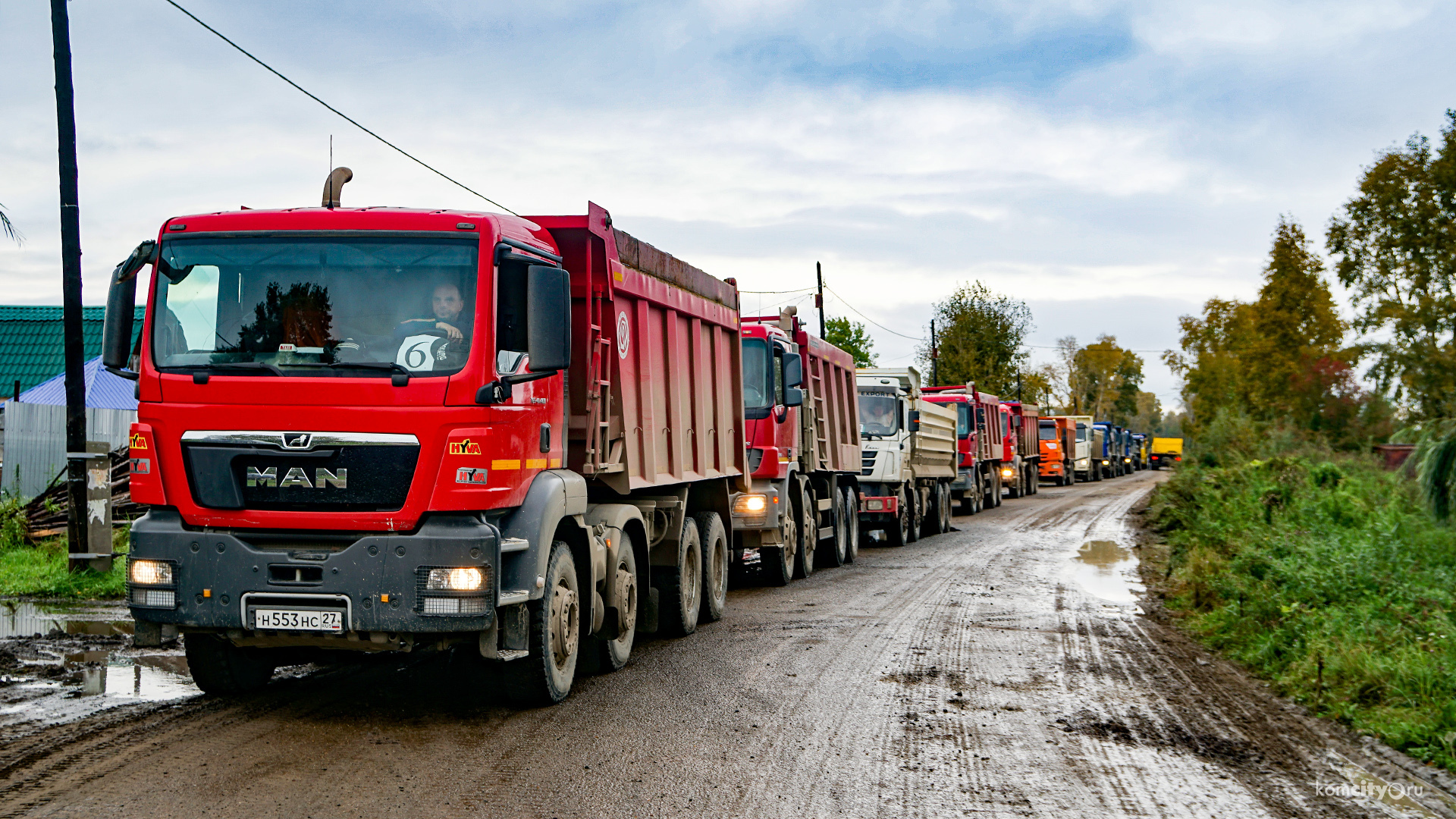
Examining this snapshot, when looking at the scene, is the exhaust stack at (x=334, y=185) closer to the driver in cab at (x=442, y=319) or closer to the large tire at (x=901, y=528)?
the driver in cab at (x=442, y=319)

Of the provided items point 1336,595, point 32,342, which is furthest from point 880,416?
point 32,342

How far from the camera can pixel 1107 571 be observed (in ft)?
55.1

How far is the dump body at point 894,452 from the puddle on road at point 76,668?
40.6ft

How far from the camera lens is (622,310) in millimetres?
8609

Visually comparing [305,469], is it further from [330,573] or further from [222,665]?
[222,665]

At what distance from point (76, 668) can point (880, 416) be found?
14.5 m

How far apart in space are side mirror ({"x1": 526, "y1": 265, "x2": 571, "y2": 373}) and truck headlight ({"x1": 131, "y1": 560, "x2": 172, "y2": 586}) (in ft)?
7.27

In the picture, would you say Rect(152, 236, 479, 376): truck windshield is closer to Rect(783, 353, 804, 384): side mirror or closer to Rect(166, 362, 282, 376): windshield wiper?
Rect(166, 362, 282, 376): windshield wiper

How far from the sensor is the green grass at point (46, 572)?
40.4 feet

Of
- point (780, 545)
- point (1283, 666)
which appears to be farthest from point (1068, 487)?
point (1283, 666)

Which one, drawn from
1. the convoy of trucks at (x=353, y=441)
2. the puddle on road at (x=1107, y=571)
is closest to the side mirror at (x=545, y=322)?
the convoy of trucks at (x=353, y=441)

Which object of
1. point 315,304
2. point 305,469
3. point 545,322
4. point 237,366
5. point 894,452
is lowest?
point 305,469

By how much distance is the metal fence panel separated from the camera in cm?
1922

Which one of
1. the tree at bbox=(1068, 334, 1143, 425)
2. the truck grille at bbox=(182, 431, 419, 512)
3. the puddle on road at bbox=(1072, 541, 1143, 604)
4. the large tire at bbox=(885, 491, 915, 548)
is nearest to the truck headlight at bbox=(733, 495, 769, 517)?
the puddle on road at bbox=(1072, 541, 1143, 604)
